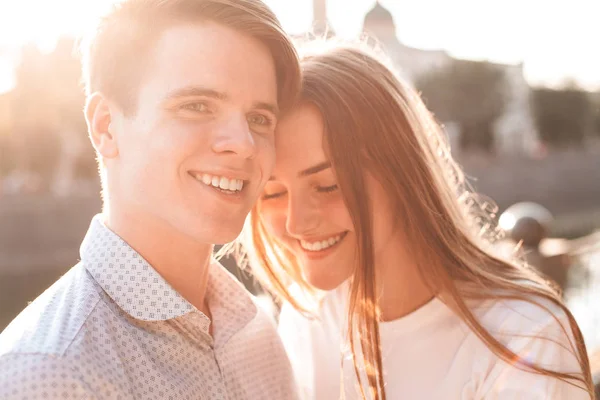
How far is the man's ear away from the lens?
79.0 inches

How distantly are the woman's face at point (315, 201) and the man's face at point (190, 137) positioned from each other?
40 centimetres

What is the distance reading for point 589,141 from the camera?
4472 cm

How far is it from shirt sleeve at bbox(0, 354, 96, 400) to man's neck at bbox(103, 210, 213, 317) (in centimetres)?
52

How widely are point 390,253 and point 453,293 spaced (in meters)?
0.31

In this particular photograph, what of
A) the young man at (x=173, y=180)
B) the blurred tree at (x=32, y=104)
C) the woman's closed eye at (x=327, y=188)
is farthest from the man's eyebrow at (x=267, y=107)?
the blurred tree at (x=32, y=104)

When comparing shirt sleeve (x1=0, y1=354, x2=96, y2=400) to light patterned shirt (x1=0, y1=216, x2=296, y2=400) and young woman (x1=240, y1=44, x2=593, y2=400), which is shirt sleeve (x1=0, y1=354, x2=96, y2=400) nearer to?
light patterned shirt (x1=0, y1=216, x2=296, y2=400)

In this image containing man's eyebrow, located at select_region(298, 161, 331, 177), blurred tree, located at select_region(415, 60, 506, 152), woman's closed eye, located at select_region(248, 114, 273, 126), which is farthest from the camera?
blurred tree, located at select_region(415, 60, 506, 152)

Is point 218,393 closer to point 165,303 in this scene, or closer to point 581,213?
point 165,303

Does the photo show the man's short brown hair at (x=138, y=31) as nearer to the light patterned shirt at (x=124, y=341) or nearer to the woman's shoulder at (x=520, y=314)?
the light patterned shirt at (x=124, y=341)

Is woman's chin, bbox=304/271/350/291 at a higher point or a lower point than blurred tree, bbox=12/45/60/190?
lower

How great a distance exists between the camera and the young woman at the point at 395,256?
87.8 inches

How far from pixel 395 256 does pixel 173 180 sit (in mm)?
975

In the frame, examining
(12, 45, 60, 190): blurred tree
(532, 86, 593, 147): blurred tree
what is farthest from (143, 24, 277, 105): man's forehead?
(532, 86, 593, 147): blurred tree

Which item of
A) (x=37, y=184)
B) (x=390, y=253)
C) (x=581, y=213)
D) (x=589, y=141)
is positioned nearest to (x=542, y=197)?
(x=581, y=213)
